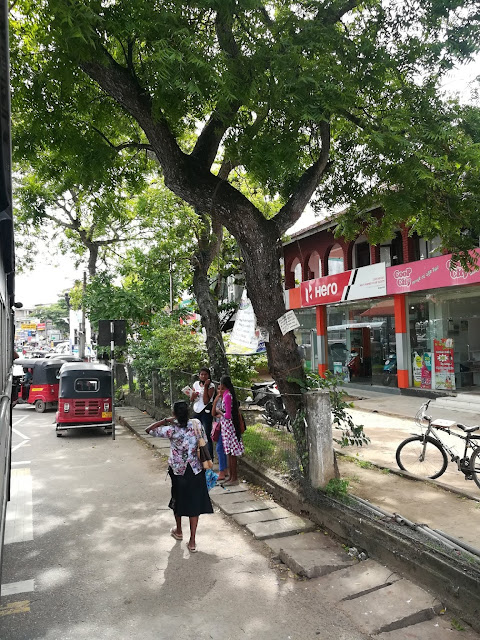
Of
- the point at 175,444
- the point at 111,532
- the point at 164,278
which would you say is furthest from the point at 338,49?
the point at 164,278

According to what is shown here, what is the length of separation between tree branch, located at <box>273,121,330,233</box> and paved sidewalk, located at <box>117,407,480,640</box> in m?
3.86

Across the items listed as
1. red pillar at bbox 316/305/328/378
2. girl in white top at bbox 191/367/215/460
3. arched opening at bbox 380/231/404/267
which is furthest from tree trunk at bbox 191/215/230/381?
red pillar at bbox 316/305/328/378

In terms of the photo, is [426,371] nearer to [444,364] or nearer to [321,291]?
[444,364]

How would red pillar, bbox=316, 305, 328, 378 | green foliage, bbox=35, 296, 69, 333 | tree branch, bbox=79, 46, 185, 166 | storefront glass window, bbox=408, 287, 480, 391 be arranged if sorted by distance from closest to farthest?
tree branch, bbox=79, 46, 185, 166
storefront glass window, bbox=408, 287, 480, 391
red pillar, bbox=316, 305, 328, 378
green foliage, bbox=35, 296, 69, 333

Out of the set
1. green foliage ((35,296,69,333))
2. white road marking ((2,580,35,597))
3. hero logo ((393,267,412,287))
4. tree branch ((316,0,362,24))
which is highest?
green foliage ((35,296,69,333))

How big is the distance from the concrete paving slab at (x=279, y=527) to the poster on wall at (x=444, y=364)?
10.7 metres

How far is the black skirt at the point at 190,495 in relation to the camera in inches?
215

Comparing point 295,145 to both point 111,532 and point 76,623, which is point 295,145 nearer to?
point 111,532

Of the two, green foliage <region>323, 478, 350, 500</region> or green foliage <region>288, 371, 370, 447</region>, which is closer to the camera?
green foliage <region>323, 478, 350, 500</region>

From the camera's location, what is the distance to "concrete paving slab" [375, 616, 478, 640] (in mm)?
3771

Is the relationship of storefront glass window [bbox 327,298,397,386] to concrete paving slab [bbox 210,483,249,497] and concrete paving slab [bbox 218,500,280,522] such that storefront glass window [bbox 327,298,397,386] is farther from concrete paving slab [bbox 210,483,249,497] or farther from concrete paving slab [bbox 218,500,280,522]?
concrete paving slab [bbox 218,500,280,522]

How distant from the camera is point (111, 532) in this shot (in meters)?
5.96

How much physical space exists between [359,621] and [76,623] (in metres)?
2.24

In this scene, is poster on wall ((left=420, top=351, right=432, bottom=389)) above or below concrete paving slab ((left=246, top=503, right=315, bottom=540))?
above
